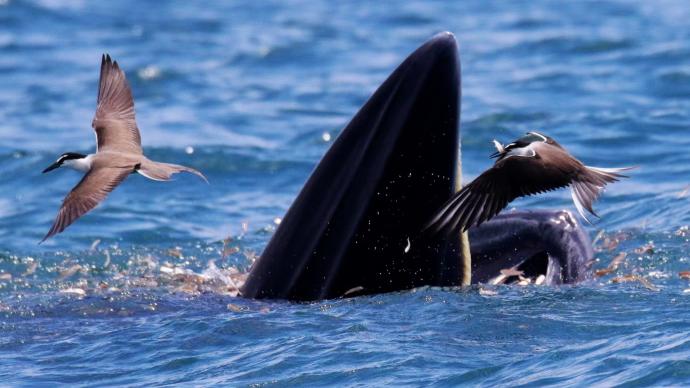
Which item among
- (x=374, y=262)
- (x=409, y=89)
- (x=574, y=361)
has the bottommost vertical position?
(x=574, y=361)

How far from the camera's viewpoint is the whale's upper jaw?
682 cm

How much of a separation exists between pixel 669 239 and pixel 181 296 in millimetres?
3811

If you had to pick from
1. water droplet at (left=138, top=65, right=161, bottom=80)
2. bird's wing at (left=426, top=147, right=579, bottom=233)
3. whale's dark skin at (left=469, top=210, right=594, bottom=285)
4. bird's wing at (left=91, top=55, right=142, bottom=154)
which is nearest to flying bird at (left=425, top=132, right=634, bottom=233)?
bird's wing at (left=426, top=147, right=579, bottom=233)

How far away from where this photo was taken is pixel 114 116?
8570mm

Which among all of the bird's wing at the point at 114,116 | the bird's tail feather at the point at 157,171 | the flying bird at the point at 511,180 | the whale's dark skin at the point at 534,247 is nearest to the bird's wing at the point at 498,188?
the flying bird at the point at 511,180

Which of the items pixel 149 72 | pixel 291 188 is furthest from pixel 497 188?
pixel 149 72

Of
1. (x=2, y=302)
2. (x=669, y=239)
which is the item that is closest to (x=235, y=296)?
(x=2, y=302)

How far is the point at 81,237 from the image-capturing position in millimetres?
12188

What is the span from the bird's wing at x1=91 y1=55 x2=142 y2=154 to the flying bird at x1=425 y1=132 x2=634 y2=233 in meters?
2.29

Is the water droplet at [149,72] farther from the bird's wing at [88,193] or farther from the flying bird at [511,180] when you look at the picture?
the flying bird at [511,180]

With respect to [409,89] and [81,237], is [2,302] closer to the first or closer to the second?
[409,89]

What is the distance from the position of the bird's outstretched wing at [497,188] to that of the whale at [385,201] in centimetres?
10

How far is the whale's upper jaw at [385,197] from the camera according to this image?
6.82m

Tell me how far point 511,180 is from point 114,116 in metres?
2.79
